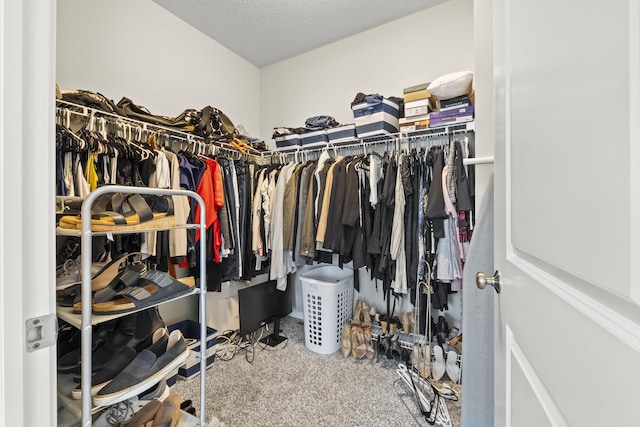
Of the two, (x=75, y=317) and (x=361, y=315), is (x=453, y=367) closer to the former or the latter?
(x=361, y=315)

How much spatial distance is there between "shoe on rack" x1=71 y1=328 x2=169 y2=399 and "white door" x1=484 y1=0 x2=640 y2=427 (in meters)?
1.16

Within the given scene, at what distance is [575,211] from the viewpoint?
0.32m

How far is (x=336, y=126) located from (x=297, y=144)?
40 centimetres

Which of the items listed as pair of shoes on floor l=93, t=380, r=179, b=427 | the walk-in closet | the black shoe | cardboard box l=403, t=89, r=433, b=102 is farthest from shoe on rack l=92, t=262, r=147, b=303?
cardboard box l=403, t=89, r=433, b=102

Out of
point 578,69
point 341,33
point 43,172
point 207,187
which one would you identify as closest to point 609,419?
point 578,69

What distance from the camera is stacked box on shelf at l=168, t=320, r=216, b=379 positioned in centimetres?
180

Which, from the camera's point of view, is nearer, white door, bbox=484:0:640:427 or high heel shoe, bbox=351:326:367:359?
white door, bbox=484:0:640:427

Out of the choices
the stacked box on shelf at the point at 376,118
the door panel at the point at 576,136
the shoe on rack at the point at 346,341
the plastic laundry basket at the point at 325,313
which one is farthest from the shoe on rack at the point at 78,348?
the stacked box on shelf at the point at 376,118

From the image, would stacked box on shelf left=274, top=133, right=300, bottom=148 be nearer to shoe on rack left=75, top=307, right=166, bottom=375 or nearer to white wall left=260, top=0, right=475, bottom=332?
white wall left=260, top=0, right=475, bottom=332

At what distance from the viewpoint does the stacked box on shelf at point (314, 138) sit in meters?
2.31

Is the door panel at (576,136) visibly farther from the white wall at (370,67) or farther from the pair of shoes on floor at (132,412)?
the white wall at (370,67)

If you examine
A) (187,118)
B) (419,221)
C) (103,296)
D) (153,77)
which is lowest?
(103,296)

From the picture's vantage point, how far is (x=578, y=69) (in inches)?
12.0

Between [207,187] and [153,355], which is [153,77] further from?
[153,355]
